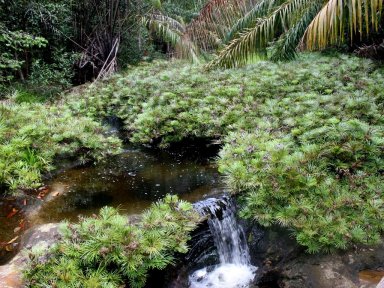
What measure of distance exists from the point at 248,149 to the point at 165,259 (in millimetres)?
1730

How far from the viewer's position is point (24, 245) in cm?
346

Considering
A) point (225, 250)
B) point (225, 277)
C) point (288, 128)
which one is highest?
point (288, 128)

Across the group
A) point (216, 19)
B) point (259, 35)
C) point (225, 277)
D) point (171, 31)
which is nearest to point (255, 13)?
point (216, 19)

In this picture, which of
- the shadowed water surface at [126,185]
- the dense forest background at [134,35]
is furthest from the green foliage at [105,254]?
the dense forest background at [134,35]

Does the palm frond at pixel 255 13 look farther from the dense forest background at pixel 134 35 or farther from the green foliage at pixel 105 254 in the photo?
the green foliage at pixel 105 254

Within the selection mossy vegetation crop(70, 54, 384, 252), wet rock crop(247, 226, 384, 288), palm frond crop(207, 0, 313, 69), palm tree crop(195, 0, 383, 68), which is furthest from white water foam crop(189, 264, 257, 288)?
palm frond crop(207, 0, 313, 69)

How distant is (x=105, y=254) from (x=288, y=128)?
3111 millimetres

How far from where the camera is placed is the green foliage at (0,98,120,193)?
4.34m

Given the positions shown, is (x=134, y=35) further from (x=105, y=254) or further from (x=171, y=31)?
(x=105, y=254)

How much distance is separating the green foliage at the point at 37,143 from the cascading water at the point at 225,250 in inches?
81.5

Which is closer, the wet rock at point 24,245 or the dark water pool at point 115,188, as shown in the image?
the wet rock at point 24,245

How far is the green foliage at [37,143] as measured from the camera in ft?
14.2

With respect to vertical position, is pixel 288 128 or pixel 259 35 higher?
pixel 259 35

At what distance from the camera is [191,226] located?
347cm
